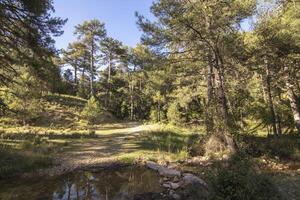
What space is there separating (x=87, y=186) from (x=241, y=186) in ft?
14.8

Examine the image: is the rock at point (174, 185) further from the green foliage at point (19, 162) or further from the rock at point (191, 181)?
the green foliage at point (19, 162)

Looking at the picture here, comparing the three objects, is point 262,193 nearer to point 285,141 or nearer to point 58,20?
point 285,141

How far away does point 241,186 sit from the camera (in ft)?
19.1

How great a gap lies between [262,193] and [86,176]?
227 inches

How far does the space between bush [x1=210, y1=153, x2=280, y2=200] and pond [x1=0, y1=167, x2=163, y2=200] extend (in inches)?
86.0

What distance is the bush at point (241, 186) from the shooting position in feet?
18.6

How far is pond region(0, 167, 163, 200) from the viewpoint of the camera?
7527mm

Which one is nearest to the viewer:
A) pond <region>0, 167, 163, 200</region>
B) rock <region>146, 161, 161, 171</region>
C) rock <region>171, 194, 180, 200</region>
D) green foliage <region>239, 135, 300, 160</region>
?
rock <region>171, 194, 180, 200</region>

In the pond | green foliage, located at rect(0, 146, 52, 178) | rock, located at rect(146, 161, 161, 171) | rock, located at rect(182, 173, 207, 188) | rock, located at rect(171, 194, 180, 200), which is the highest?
green foliage, located at rect(0, 146, 52, 178)

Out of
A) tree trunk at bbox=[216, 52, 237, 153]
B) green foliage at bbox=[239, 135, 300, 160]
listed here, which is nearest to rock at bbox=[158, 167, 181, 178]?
tree trunk at bbox=[216, 52, 237, 153]

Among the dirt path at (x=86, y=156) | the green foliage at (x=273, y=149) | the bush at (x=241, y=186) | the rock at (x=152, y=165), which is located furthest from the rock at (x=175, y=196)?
the green foliage at (x=273, y=149)

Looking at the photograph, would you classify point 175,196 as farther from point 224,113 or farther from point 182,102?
point 182,102

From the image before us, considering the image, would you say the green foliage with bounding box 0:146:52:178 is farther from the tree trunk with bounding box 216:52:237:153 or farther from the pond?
the tree trunk with bounding box 216:52:237:153

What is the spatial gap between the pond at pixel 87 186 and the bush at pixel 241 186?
2.19 metres
